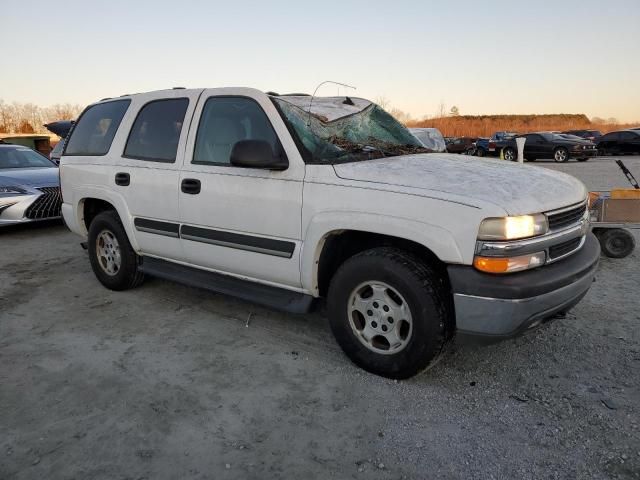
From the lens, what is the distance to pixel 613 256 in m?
5.79

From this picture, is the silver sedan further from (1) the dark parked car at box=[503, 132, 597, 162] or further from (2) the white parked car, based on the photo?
(1) the dark parked car at box=[503, 132, 597, 162]

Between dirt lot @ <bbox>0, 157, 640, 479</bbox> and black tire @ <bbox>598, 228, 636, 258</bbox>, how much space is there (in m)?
1.52

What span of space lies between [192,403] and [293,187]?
4.78 feet

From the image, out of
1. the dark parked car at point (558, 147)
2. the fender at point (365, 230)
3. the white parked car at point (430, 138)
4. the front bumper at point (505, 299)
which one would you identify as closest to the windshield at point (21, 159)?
the white parked car at point (430, 138)

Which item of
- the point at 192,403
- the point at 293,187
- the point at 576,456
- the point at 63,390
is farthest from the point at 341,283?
the point at 63,390

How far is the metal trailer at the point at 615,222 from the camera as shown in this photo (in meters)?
5.52

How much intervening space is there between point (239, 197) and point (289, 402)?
1.45 meters

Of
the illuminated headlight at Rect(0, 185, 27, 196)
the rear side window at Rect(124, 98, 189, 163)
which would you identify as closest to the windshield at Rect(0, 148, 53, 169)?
the illuminated headlight at Rect(0, 185, 27, 196)

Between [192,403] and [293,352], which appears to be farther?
[293,352]

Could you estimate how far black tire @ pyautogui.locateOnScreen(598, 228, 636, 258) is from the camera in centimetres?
570

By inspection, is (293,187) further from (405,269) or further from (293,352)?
(293,352)

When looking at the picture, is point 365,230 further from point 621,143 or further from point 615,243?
point 621,143

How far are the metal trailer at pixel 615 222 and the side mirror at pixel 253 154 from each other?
4.10m

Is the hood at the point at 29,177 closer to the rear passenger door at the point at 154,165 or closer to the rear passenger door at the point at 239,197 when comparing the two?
the rear passenger door at the point at 154,165
